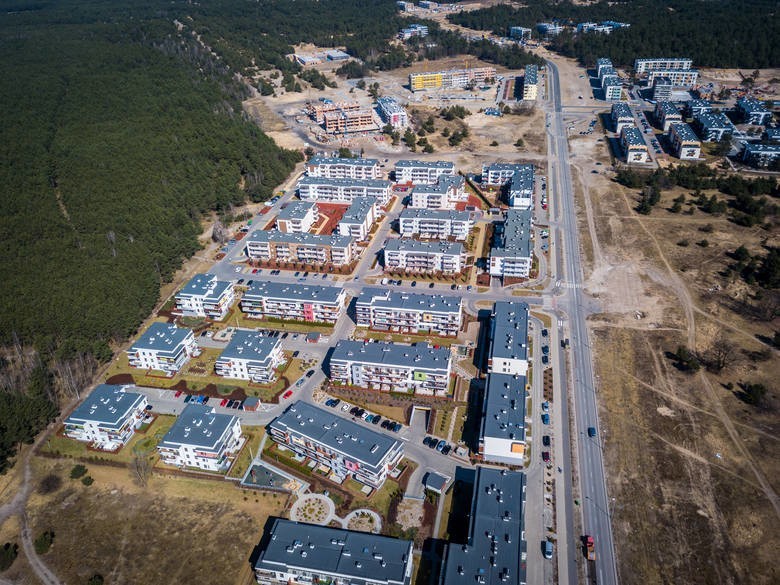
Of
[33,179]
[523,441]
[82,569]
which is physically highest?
[33,179]

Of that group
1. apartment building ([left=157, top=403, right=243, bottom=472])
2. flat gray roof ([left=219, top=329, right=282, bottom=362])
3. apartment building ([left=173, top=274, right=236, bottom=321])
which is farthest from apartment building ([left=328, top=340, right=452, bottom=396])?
apartment building ([left=173, top=274, right=236, bottom=321])

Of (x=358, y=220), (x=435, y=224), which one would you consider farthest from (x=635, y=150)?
(x=358, y=220)

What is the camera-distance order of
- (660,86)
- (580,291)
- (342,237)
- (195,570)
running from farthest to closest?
(660,86) → (342,237) → (580,291) → (195,570)

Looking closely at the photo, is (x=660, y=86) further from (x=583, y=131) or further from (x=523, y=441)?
(x=523, y=441)

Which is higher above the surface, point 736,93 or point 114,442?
point 736,93

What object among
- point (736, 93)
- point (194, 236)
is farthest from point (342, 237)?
point (736, 93)

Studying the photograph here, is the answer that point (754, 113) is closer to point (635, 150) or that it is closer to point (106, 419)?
point (635, 150)

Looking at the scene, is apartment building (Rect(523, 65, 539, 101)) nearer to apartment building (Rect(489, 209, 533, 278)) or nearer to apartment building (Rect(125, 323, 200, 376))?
apartment building (Rect(489, 209, 533, 278))

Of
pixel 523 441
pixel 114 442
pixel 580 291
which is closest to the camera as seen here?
pixel 523 441
